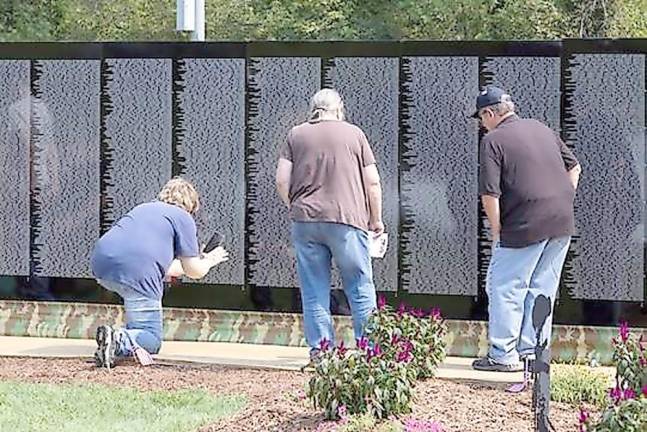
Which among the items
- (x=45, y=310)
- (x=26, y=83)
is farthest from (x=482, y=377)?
(x=26, y=83)

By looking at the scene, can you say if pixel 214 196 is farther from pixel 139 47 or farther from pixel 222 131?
pixel 139 47

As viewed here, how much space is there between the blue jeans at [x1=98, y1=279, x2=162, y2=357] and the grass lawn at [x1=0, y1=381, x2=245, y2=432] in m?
0.68

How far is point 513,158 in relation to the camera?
24.8 ft

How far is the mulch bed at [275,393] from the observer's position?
621 centimetres

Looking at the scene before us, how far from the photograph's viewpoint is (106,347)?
785 cm

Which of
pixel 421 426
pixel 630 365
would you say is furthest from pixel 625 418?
pixel 421 426

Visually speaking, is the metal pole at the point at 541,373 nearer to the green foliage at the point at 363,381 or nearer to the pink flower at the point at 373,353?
the green foliage at the point at 363,381

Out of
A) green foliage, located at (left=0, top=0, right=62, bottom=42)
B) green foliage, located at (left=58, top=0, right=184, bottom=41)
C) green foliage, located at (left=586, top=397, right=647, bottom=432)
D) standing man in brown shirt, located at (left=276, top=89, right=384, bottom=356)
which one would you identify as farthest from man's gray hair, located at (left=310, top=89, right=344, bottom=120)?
green foliage, located at (left=58, top=0, right=184, bottom=41)

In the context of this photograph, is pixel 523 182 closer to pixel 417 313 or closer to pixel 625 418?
pixel 417 313

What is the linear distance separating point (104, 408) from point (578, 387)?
2.46 m

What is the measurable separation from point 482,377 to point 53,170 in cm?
360

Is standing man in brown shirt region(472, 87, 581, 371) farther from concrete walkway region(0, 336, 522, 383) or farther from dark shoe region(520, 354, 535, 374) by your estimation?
concrete walkway region(0, 336, 522, 383)

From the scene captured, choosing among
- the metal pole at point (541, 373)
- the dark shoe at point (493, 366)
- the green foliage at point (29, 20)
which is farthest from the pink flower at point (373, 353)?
the green foliage at point (29, 20)

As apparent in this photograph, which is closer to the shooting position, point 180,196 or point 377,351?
point 377,351
